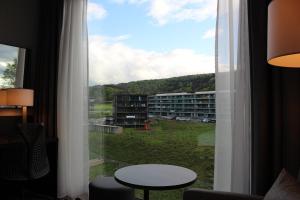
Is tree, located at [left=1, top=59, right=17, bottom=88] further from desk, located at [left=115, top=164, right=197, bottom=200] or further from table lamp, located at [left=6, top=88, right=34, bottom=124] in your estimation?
desk, located at [left=115, top=164, right=197, bottom=200]

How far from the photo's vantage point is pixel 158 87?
2867mm

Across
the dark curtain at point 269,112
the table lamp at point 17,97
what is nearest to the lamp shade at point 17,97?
the table lamp at point 17,97

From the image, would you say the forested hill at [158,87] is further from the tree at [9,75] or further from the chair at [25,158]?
the tree at [9,75]

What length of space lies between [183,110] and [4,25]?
2337 mm

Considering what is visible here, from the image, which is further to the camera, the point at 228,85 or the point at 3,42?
the point at 3,42

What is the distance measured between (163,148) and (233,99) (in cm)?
113

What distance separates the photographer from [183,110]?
2691mm

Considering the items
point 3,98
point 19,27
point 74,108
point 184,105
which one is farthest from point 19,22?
point 184,105

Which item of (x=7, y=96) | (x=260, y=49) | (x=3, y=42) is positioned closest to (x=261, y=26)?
(x=260, y=49)

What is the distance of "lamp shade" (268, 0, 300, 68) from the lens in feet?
3.44

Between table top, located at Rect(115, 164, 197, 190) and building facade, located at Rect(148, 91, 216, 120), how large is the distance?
69 centimetres

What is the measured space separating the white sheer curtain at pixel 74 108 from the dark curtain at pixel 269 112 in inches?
74.4

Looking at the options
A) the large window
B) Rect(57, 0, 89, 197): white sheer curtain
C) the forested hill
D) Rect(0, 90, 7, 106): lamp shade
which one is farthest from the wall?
the forested hill

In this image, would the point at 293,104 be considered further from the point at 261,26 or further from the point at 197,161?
the point at 197,161
